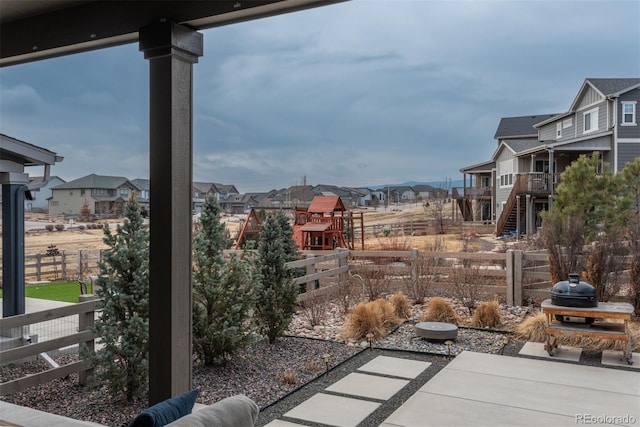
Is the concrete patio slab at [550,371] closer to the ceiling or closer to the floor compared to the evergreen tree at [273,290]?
closer to the floor

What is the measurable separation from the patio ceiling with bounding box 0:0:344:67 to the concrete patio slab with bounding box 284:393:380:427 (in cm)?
237

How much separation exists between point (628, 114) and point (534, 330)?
1082 cm

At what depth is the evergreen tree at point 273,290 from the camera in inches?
186

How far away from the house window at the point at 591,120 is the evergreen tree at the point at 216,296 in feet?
45.3

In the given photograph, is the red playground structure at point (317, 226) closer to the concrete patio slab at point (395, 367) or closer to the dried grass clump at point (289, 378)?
the concrete patio slab at point (395, 367)

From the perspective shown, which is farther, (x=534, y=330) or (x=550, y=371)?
(x=534, y=330)

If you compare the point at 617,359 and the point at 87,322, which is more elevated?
the point at 87,322

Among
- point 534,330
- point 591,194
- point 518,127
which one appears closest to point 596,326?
point 534,330

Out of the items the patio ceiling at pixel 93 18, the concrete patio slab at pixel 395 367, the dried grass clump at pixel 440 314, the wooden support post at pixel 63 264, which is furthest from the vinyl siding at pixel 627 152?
the patio ceiling at pixel 93 18

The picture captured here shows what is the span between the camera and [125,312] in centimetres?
326

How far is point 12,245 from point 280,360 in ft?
10.2

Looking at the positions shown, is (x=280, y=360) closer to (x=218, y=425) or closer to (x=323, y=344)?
(x=323, y=344)

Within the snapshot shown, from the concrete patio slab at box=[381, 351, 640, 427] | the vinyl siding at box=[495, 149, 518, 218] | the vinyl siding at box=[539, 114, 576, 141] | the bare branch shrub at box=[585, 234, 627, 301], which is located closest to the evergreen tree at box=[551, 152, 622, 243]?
the bare branch shrub at box=[585, 234, 627, 301]

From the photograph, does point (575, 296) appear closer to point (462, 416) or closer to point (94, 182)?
point (462, 416)
